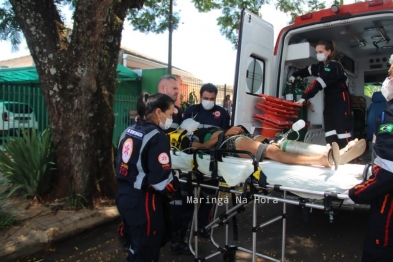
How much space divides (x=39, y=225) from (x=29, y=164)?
91 centimetres

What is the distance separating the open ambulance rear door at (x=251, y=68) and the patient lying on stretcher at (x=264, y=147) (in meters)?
0.70

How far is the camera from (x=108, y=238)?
382cm

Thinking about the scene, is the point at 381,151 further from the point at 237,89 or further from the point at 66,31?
the point at 66,31

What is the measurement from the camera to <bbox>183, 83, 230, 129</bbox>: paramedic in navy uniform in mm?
3908

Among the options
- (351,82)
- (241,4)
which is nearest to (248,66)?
(351,82)

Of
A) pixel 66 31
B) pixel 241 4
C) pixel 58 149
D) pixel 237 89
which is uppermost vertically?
pixel 241 4

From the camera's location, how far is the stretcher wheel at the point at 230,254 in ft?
10.3

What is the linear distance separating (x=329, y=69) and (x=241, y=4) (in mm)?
5558

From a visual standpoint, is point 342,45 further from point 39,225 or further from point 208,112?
point 39,225

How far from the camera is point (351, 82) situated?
6.61 m

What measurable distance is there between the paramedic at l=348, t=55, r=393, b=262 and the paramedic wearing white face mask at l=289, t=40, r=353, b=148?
6.34ft

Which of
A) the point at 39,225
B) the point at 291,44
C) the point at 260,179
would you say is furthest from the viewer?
the point at 291,44

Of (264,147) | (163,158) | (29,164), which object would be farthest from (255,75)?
(29,164)

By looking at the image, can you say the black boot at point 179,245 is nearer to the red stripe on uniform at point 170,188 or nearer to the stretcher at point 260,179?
the stretcher at point 260,179
